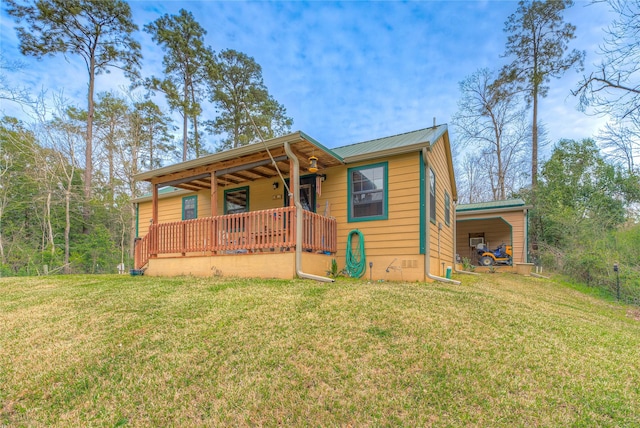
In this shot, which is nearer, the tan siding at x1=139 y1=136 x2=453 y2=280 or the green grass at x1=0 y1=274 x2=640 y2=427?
the green grass at x1=0 y1=274 x2=640 y2=427

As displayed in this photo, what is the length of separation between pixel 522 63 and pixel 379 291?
18.2 m

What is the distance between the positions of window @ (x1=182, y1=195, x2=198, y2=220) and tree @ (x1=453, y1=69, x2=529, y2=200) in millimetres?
16842

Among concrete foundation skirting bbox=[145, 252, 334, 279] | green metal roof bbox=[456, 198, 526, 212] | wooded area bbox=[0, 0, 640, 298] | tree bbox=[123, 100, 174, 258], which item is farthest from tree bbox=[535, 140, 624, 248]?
tree bbox=[123, 100, 174, 258]

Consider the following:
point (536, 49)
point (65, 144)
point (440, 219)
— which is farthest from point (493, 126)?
point (65, 144)

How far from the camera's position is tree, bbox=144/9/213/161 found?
16469mm

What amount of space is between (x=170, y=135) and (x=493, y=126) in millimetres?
19769

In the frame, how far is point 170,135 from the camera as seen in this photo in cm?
1934

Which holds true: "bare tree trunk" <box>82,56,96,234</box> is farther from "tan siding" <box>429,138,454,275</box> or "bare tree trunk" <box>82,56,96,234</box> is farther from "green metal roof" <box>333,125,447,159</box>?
"tan siding" <box>429,138,454,275</box>

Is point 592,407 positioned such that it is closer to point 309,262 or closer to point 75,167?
point 309,262

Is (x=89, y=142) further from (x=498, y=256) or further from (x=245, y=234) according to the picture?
(x=498, y=256)

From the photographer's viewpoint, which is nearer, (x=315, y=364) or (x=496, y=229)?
(x=315, y=364)

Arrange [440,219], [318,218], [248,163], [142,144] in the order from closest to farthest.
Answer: [318,218] < [248,163] < [440,219] < [142,144]

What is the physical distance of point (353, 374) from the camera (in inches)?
104

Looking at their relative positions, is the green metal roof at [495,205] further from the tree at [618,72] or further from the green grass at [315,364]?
the green grass at [315,364]
